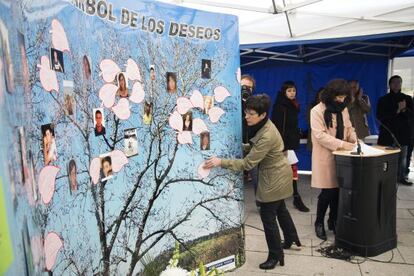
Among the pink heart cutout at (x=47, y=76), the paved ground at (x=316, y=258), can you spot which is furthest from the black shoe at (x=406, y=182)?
the pink heart cutout at (x=47, y=76)

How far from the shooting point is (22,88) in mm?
1003

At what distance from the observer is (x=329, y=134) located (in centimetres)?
351

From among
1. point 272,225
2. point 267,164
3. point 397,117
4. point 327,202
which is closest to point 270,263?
point 272,225

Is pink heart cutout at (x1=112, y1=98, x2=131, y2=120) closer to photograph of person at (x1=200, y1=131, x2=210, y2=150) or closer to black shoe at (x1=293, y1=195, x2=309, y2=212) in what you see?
photograph of person at (x1=200, y1=131, x2=210, y2=150)

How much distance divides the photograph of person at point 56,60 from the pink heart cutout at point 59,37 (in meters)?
0.02

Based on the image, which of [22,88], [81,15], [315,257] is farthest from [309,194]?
[22,88]

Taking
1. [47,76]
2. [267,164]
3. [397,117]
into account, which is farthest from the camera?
[397,117]

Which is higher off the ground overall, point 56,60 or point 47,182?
point 56,60

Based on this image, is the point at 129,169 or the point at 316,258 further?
the point at 316,258

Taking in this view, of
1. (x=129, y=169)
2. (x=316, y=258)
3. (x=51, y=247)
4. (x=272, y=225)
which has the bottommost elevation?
(x=316, y=258)

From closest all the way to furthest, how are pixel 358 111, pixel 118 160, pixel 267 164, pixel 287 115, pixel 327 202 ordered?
1. pixel 118 160
2. pixel 267 164
3. pixel 327 202
4. pixel 287 115
5. pixel 358 111

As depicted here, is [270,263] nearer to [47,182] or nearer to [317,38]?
[47,182]

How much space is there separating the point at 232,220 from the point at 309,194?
297 cm

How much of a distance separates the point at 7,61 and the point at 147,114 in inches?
54.3
